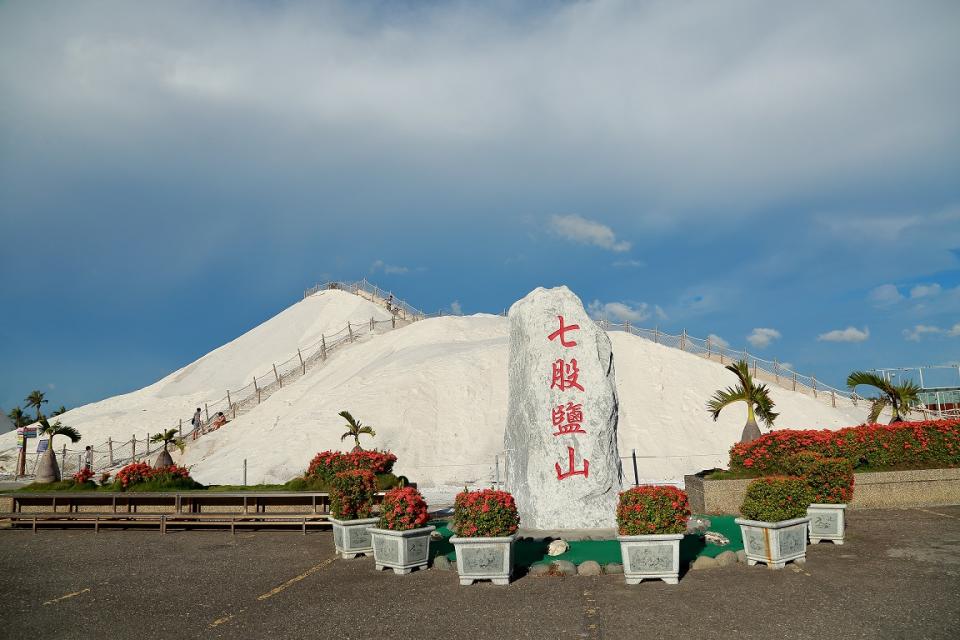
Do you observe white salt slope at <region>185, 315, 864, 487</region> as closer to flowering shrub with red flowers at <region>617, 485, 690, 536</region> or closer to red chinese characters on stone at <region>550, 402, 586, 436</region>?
red chinese characters on stone at <region>550, 402, 586, 436</region>

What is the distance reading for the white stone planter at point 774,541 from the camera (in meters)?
11.1

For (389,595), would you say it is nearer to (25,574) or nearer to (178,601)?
(178,601)

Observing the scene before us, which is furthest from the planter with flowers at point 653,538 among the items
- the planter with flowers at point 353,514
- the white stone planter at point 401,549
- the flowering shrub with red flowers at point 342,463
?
the flowering shrub with red flowers at point 342,463

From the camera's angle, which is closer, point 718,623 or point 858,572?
point 718,623

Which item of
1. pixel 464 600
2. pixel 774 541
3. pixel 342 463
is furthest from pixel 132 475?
pixel 774 541

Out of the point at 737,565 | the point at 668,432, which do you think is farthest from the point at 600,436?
the point at 668,432

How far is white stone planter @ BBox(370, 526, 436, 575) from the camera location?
1162cm

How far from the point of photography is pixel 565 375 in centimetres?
1575

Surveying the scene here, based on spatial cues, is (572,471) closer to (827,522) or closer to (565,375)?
(565,375)

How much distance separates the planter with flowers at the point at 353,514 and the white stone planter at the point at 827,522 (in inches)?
369

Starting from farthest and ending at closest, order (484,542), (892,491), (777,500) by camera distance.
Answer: (892,491)
(777,500)
(484,542)

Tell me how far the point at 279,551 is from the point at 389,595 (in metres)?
5.17

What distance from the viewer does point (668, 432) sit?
3372 centimetres

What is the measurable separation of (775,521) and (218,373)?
6083cm
